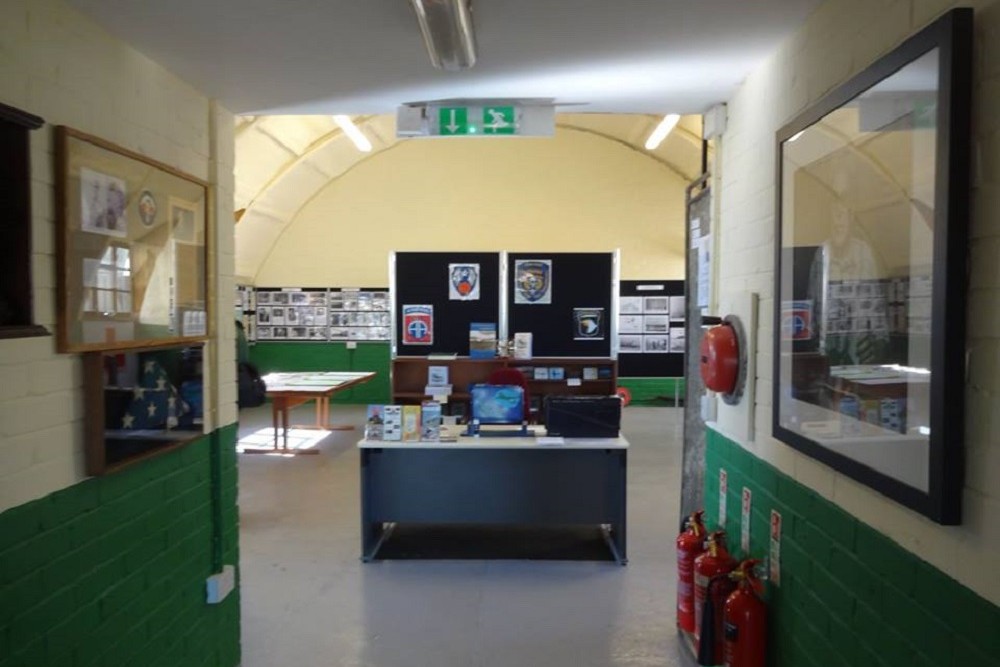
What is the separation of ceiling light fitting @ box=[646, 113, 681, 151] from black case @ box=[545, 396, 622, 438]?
5517mm

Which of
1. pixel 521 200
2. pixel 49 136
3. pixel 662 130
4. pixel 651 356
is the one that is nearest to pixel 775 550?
pixel 49 136

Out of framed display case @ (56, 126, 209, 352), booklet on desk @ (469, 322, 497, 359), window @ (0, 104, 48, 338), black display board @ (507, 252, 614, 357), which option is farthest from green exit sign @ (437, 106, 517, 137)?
black display board @ (507, 252, 614, 357)

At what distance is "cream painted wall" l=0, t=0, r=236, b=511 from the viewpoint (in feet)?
6.52

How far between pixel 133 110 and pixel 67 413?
1.21m

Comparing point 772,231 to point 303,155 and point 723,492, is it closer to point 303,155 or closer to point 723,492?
point 723,492

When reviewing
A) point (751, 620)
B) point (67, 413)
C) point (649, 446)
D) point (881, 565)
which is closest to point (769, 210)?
point (881, 565)

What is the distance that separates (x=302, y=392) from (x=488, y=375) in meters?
2.45

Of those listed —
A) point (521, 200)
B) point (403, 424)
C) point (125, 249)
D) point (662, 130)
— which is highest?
point (662, 130)

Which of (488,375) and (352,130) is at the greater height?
(352,130)

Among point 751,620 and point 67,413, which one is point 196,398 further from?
point 751,620

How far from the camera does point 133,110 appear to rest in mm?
2625

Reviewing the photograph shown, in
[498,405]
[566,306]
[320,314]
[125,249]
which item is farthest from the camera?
[320,314]

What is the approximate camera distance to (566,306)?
7.66 metres

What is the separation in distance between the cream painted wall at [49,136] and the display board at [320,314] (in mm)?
9149
